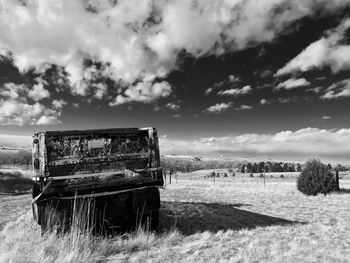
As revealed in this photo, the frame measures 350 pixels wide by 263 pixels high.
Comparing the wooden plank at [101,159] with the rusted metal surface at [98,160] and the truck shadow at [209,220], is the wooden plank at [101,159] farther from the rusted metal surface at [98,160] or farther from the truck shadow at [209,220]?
the truck shadow at [209,220]

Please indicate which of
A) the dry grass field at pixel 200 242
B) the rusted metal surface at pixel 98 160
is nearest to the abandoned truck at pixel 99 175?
the rusted metal surface at pixel 98 160

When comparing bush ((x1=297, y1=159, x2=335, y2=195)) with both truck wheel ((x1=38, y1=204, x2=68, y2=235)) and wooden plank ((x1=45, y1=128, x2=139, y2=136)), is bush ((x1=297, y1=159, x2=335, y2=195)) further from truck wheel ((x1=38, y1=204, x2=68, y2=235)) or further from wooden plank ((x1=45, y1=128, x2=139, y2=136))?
truck wheel ((x1=38, y1=204, x2=68, y2=235))

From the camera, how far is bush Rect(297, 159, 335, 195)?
17172mm

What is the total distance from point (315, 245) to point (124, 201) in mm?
3783

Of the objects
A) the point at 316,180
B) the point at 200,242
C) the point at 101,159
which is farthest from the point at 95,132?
the point at 316,180

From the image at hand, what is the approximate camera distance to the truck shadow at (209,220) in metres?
7.93

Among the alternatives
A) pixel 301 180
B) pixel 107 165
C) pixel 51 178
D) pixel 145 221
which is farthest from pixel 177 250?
pixel 301 180

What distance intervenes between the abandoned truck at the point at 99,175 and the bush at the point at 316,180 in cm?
1272

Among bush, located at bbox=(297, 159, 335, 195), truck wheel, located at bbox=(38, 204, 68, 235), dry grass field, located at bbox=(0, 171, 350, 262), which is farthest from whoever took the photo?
bush, located at bbox=(297, 159, 335, 195)

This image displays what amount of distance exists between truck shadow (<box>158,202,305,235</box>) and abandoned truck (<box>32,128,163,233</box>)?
121 centimetres

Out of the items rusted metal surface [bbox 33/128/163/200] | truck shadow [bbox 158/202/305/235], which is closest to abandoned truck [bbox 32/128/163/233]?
rusted metal surface [bbox 33/128/163/200]

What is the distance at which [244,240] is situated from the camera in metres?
6.62

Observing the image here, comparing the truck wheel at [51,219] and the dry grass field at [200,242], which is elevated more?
the truck wheel at [51,219]

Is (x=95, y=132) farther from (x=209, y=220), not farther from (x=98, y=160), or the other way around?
(x=209, y=220)
